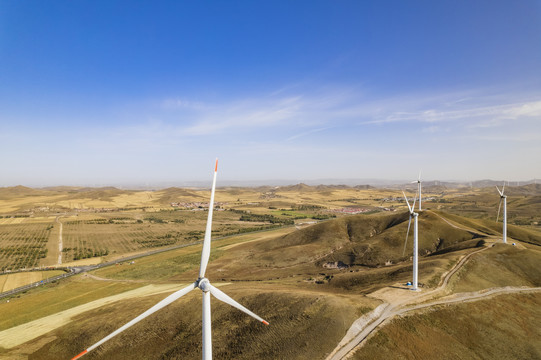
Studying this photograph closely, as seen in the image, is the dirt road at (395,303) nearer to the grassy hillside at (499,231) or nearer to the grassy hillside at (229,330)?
the grassy hillside at (229,330)

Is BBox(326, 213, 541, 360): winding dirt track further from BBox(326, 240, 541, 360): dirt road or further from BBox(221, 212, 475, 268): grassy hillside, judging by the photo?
BBox(221, 212, 475, 268): grassy hillside

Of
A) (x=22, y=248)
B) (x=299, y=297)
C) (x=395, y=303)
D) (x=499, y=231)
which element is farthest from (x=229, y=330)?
(x=22, y=248)

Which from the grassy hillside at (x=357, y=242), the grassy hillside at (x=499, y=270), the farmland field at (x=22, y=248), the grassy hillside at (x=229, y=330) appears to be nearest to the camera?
the grassy hillside at (x=229, y=330)

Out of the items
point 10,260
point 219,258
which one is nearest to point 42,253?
point 10,260

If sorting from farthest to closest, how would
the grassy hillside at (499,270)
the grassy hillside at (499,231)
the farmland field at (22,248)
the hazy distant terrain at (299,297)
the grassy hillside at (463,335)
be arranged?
the farmland field at (22,248), the grassy hillside at (499,231), the grassy hillside at (499,270), the hazy distant terrain at (299,297), the grassy hillside at (463,335)

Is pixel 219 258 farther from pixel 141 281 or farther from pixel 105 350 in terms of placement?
pixel 105 350

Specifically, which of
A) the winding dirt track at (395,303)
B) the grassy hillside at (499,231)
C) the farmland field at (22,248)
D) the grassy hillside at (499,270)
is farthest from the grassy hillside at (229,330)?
the grassy hillside at (499,231)

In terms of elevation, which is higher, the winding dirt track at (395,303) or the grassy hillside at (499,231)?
the grassy hillside at (499,231)

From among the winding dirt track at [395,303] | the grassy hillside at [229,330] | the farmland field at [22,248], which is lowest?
the farmland field at [22,248]
